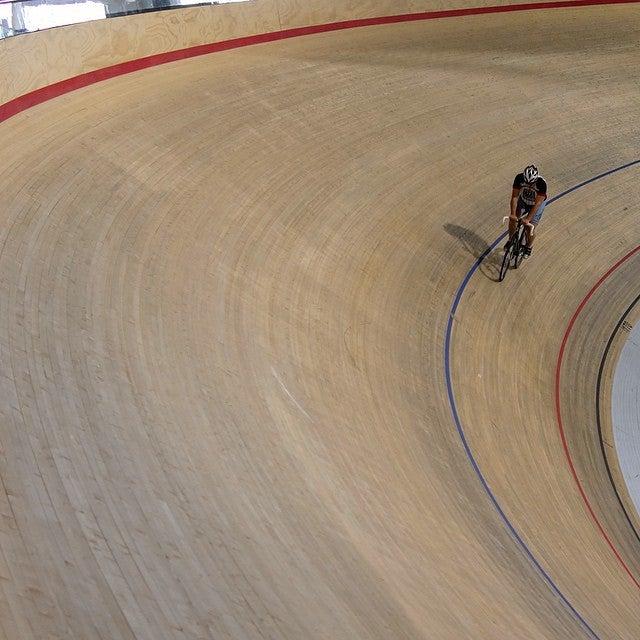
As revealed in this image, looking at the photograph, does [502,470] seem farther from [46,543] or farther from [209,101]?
[209,101]

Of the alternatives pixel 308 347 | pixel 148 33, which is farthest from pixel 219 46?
pixel 308 347

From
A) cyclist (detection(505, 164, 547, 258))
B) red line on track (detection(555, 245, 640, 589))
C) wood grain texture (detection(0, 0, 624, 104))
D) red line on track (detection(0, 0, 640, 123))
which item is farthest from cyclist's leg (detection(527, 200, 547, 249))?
wood grain texture (detection(0, 0, 624, 104))

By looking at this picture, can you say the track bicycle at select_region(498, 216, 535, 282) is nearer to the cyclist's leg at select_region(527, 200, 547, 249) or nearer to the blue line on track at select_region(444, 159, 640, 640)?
the cyclist's leg at select_region(527, 200, 547, 249)

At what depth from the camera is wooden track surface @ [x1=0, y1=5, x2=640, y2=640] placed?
2.29 meters

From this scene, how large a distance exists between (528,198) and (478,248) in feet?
2.30

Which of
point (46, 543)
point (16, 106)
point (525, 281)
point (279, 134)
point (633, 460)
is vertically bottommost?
point (633, 460)

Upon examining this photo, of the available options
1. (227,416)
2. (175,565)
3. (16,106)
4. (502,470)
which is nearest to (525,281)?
(502,470)

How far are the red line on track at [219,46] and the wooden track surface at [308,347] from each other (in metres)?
0.13

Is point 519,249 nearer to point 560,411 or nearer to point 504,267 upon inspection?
point 504,267

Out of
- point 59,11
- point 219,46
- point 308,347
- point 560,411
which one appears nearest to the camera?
point 308,347

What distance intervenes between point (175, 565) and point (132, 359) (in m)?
1.17

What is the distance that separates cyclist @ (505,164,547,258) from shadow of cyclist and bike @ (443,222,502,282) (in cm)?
36

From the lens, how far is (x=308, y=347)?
13.4ft

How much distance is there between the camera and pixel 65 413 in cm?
262
